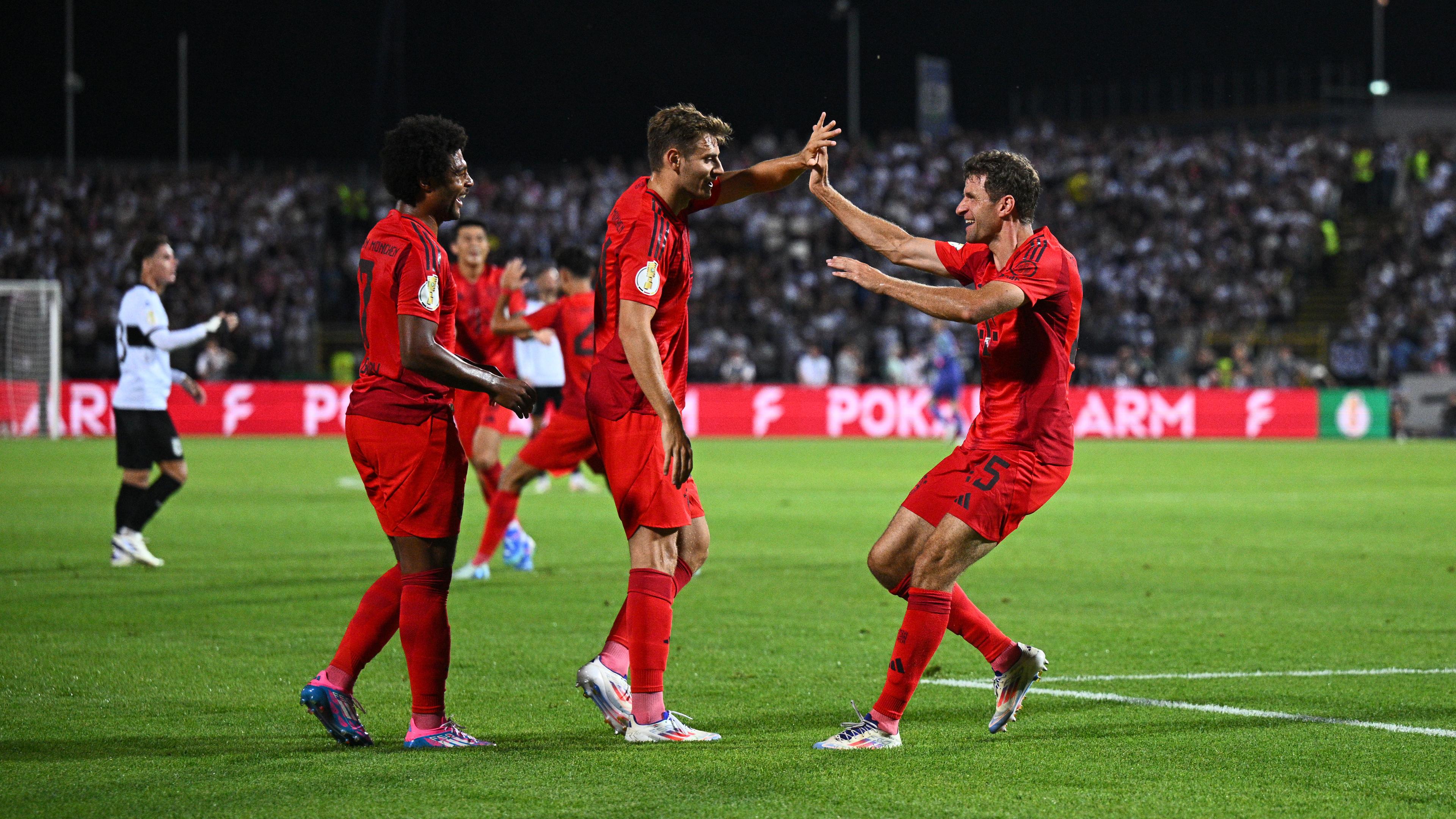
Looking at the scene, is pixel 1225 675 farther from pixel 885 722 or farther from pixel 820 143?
pixel 820 143

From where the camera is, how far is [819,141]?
6211mm

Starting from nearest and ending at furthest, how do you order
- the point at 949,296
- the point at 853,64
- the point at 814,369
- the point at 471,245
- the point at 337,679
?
the point at 949,296, the point at 337,679, the point at 471,245, the point at 814,369, the point at 853,64

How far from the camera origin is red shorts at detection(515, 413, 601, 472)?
1023cm

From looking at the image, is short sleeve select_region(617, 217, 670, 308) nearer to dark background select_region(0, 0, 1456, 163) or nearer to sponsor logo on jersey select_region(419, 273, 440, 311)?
sponsor logo on jersey select_region(419, 273, 440, 311)

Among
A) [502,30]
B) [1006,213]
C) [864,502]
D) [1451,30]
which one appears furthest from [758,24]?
[1006,213]

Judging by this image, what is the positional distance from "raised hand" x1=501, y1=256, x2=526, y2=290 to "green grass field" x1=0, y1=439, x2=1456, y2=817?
6.75 ft

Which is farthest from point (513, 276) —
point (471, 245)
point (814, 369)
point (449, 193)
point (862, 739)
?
point (814, 369)

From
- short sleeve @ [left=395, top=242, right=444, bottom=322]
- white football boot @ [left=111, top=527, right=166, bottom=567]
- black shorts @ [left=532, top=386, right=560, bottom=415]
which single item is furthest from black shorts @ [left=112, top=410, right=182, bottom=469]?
short sleeve @ [left=395, top=242, right=444, bottom=322]

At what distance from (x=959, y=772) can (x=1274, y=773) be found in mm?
1038

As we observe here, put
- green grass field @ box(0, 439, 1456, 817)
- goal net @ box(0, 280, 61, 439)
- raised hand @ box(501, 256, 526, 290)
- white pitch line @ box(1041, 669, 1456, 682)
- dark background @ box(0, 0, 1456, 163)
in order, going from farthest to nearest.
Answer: dark background @ box(0, 0, 1456, 163) → goal net @ box(0, 280, 61, 439) → raised hand @ box(501, 256, 526, 290) → white pitch line @ box(1041, 669, 1456, 682) → green grass field @ box(0, 439, 1456, 817)

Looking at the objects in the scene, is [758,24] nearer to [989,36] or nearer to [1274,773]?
[989,36]

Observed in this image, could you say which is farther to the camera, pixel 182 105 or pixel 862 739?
pixel 182 105

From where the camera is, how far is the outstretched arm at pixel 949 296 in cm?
534

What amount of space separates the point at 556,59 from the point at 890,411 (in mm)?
21665
